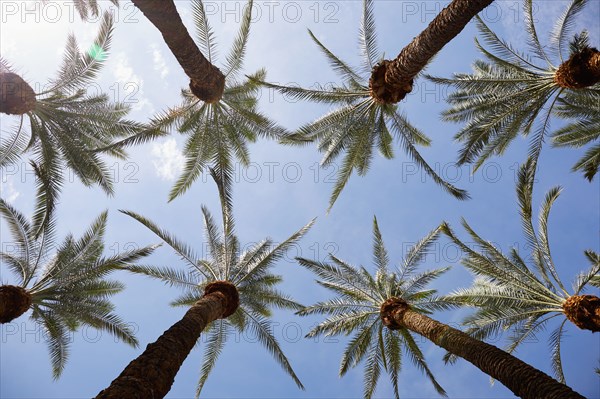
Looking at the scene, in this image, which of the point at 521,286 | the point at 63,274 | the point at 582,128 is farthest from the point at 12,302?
the point at 582,128

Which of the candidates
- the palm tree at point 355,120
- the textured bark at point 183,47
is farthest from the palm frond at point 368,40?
the textured bark at point 183,47

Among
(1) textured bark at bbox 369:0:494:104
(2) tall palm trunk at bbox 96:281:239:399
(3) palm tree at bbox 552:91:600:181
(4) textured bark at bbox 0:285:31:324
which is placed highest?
(3) palm tree at bbox 552:91:600:181

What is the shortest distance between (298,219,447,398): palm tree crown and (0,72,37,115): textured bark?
846 centimetres

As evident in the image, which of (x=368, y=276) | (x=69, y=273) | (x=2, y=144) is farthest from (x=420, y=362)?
(x=2, y=144)

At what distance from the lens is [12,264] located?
12.0m

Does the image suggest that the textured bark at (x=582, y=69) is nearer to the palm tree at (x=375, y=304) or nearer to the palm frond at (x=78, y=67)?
the palm tree at (x=375, y=304)

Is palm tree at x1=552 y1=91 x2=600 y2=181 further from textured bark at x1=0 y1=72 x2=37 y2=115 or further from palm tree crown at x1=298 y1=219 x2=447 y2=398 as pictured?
textured bark at x1=0 y1=72 x2=37 y2=115

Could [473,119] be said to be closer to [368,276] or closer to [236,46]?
[368,276]

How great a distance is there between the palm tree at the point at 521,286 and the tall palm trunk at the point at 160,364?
19.7ft

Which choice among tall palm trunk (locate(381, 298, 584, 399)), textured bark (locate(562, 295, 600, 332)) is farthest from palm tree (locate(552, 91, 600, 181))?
tall palm trunk (locate(381, 298, 584, 399))

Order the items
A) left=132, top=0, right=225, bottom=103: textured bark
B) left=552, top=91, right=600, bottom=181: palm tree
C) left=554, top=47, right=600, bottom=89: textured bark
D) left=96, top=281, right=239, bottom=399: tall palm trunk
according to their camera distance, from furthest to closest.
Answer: left=552, top=91, right=600, bottom=181: palm tree → left=554, top=47, right=600, bottom=89: textured bark → left=132, top=0, right=225, bottom=103: textured bark → left=96, top=281, right=239, bottom=399: tall palm trunk

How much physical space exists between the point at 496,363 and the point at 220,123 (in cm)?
918

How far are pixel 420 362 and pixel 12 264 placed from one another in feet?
38.7

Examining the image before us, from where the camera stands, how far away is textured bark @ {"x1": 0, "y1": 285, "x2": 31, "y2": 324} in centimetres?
1023
